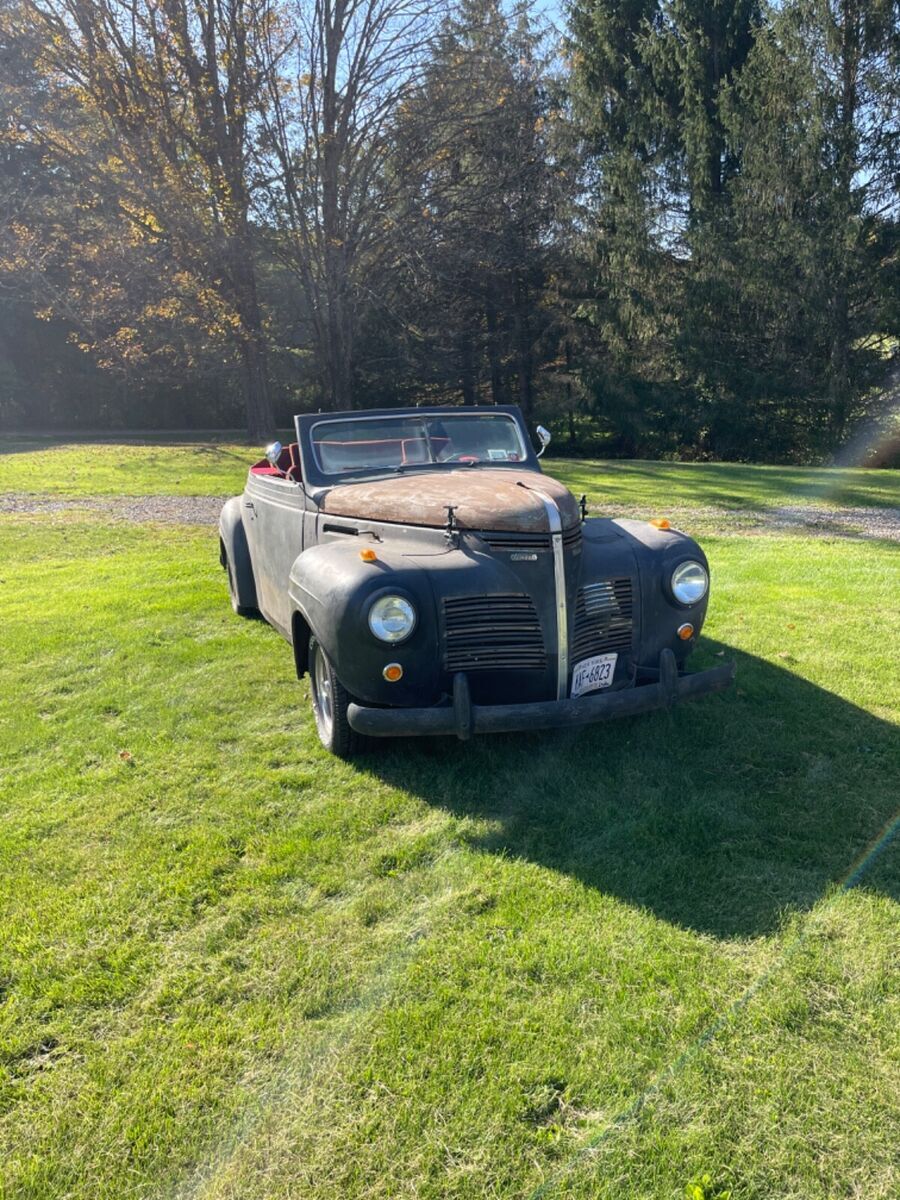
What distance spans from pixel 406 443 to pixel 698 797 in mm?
2837

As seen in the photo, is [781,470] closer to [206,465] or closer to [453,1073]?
[206,465]

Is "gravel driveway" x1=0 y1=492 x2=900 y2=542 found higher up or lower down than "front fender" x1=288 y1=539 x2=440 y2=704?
lower down

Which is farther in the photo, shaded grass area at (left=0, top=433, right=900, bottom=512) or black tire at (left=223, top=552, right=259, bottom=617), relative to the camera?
shaded grass area at (left=0, top=433, right=900, bottom=512)

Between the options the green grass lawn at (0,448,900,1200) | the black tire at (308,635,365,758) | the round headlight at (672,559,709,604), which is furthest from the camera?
the round headlight at (672,559,709,604)

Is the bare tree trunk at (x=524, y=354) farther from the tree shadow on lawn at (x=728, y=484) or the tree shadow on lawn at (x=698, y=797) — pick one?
the tree shadow on lawn at (x=698, y=797)

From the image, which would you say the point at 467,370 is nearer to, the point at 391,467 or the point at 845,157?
the point at 845,157

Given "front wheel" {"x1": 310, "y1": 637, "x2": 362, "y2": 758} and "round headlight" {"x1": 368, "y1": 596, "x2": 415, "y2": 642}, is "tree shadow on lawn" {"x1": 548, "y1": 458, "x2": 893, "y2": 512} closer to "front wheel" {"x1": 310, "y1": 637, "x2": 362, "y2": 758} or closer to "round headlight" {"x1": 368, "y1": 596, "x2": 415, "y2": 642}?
"front wheel" {"x1": 310, "y1": 637, "x2": 362, "y2": 758}

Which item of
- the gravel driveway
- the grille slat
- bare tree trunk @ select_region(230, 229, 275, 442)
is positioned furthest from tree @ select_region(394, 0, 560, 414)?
the grille slat

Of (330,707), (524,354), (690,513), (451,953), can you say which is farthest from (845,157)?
(451,953)

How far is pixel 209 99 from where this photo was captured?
61.9ft

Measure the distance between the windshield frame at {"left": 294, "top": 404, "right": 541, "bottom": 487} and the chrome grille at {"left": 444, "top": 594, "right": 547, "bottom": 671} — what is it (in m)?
1.54

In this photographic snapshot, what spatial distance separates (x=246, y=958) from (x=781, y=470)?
18.1 metres

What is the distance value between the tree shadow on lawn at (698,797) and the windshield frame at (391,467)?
68.9 inches

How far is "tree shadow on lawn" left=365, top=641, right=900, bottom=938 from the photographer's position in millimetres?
2992
